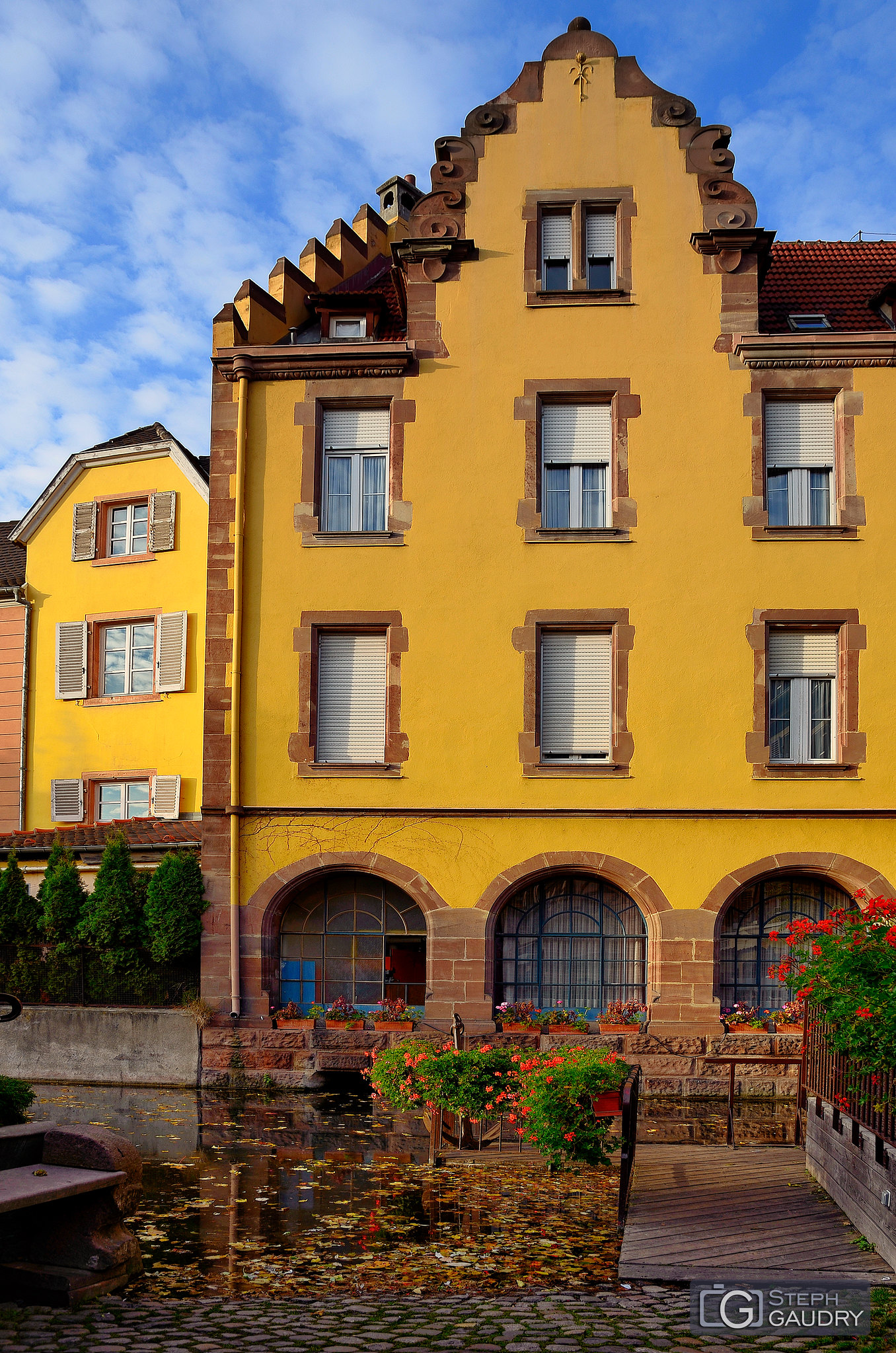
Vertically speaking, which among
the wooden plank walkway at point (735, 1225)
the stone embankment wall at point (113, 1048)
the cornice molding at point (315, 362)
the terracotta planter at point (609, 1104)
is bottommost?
the stone embankment wall at point (113, 1048)

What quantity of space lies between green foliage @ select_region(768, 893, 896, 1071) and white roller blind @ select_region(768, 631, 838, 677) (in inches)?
328

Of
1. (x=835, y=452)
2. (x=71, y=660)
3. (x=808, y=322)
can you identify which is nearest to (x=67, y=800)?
(x=71, y=660)

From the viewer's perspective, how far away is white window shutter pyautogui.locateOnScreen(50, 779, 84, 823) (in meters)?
24.4

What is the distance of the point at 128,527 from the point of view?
82.8ft

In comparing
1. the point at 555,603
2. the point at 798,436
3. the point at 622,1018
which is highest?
the point at 798,436

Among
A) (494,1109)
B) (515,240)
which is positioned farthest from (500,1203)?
(515,240)

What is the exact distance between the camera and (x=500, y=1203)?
31.9 ft

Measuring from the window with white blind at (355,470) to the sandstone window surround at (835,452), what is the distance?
212 inches

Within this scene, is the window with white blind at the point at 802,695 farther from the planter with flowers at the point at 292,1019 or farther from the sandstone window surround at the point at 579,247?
the planter with flowers at the point at 292,1019

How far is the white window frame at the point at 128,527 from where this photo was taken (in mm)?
24922

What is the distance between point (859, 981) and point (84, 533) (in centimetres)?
2029

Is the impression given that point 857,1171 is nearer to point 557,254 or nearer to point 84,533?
point 557,254

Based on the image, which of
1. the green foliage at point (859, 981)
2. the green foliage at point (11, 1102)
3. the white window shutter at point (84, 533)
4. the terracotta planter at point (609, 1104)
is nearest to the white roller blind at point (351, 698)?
the terracotta planter at point (609, 1104)

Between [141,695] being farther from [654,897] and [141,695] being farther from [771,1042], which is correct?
[771,1042]
